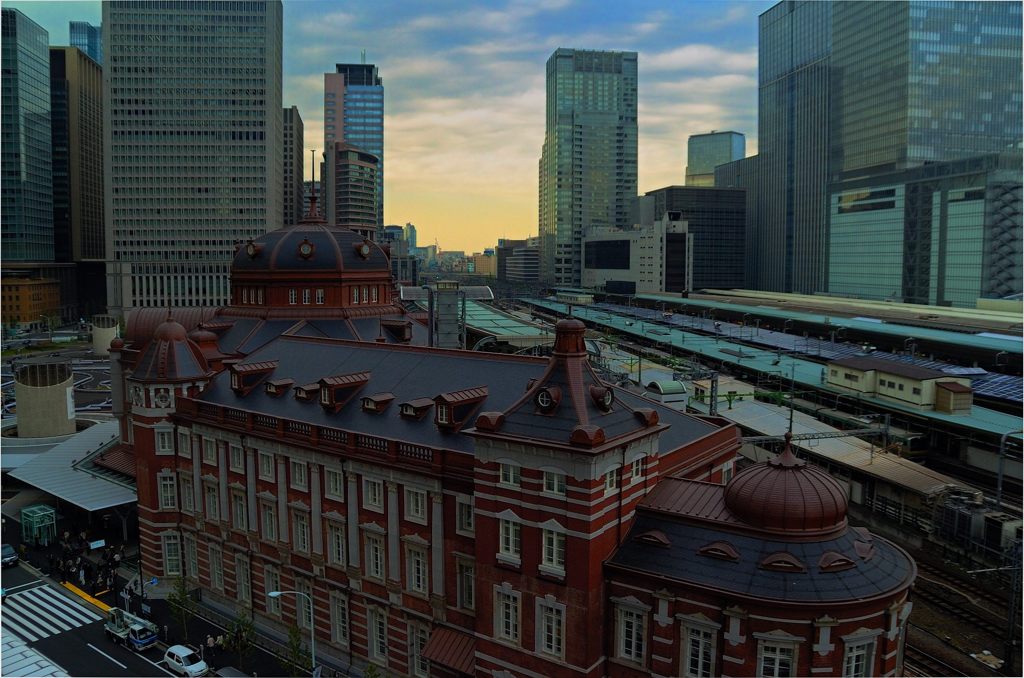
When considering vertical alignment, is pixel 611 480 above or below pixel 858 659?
above

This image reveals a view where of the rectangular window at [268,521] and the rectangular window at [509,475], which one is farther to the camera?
the rectangular window at [268,521]

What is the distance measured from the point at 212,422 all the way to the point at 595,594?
30499 millimetres

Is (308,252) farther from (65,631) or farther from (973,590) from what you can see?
(973,590)

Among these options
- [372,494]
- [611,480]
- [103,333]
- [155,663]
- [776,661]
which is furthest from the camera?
[103,333]

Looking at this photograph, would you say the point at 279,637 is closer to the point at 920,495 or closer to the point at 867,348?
the point at 920,495

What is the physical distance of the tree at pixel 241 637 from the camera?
47.1 m

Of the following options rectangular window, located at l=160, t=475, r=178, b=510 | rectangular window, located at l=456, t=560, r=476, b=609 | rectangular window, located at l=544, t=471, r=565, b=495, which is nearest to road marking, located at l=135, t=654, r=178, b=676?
rectangular window, located at l=160, t=475, r=178, b=510

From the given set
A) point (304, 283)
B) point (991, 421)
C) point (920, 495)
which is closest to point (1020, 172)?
point (991, 421)

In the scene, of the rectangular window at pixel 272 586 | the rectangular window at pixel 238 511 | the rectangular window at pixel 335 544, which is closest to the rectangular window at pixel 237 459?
the rectangular window at pixel 238 511

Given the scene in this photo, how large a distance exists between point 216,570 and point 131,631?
269 inches

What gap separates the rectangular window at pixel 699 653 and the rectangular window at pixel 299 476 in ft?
81.5

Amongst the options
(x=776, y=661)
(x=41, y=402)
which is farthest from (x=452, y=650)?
(x=41, y=402)

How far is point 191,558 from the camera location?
56938 millimetres

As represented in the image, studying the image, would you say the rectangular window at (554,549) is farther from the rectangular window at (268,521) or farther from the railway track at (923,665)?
the rectangular window at (268,521)
